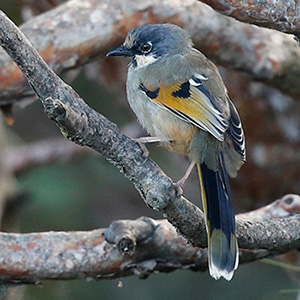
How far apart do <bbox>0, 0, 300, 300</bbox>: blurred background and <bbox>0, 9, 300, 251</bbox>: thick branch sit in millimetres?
1617

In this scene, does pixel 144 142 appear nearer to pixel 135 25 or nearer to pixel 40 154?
pixel 135 25

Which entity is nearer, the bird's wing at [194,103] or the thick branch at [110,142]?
the thick branch at [110,142]

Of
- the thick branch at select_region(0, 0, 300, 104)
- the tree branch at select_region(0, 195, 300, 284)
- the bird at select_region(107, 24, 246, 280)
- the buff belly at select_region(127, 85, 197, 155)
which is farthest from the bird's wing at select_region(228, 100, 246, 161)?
the thick branch at select_region(0, 0, 300, 104)

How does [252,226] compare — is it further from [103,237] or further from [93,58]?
[93,58]

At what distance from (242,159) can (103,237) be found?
69 cm

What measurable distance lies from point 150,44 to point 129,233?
3.27 ft

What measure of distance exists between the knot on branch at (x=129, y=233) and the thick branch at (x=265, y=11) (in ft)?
3.11

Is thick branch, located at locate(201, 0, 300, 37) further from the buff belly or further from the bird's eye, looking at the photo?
the bird's eye

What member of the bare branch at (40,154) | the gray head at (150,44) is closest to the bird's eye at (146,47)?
the gray head at (150,44)

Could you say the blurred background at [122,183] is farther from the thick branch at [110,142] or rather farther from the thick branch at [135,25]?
the thick branch at [110,142]

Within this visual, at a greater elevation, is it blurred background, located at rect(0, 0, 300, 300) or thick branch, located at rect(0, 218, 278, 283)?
thick branch, located at rect(0, 218, 278, 283)

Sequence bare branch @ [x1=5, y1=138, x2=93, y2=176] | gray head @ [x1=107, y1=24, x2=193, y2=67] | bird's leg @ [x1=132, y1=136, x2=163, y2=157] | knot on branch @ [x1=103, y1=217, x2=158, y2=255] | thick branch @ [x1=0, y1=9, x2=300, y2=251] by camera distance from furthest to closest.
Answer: bare branch @ [x1=5, y1=138, x2=93, y2=176]
gray head @ [x1=107, y1=24, x2=193, y2=67]
knot on branch @ [x1=103, y1=217, x2=158, y2=255]
bird's leg @ [x1=132, y1=136, x2=163, y2=157]
thick branch @ [x1=0, y1=9, x2=300, y2=251]

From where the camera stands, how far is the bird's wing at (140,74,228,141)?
122 inches

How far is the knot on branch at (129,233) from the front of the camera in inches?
119
